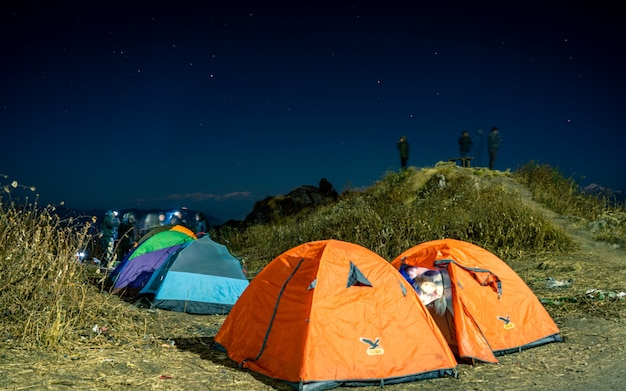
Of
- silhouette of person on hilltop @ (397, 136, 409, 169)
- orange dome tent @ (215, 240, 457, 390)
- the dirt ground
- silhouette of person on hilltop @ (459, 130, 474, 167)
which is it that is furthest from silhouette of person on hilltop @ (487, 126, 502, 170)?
orange dome tent @ (215, 240, 457, 390)

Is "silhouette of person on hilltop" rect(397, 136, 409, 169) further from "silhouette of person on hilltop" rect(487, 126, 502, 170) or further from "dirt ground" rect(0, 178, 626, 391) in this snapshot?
"dirt ground" rect(0, 178, 626, 391)

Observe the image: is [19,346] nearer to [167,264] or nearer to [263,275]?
[263,275]

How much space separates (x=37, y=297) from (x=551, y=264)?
34.7 feet

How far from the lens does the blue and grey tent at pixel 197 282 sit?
10.1m

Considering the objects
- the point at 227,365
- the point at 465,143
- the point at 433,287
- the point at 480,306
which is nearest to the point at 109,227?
the point at 227,365

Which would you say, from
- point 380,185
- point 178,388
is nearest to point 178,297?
point 178,388

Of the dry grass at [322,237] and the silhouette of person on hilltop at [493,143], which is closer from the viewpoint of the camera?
the dry grass at [322,237]

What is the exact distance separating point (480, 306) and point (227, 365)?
3.50 meters

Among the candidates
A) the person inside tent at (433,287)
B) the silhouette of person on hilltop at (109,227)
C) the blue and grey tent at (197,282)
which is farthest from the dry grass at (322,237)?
the silhouette of person on hilltop at (109,227)

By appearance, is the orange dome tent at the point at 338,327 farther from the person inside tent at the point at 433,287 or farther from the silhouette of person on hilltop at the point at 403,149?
the silhouette of person on hilltop at the point at 403,149

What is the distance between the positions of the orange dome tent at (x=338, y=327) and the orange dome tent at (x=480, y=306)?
0.73 metres

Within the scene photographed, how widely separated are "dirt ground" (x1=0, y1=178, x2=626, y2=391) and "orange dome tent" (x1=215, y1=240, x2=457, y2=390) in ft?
0.75

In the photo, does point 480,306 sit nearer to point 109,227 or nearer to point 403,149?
point 109,227

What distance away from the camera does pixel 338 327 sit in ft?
19.7
